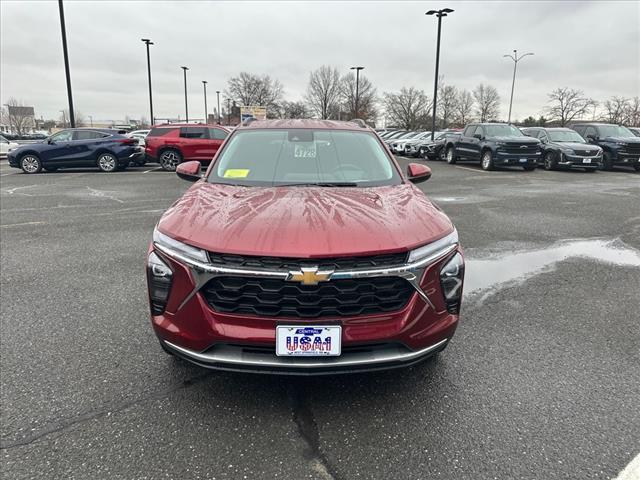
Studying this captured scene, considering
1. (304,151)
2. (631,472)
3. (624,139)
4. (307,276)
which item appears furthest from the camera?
(624,139)

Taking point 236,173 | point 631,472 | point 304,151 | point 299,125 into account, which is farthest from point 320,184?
point 631,472

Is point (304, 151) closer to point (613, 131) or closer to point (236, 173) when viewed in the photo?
point (236, 173)

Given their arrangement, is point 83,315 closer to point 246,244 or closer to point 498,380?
point 246,244

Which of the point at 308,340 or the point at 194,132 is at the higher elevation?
the point at 194,132

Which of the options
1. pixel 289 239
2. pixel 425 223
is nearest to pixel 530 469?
pixel 425 223

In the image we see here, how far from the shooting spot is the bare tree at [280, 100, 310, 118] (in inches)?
2860

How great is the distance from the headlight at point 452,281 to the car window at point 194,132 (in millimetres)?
15539

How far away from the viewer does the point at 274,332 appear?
2229 mm

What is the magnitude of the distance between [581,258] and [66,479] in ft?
19.6

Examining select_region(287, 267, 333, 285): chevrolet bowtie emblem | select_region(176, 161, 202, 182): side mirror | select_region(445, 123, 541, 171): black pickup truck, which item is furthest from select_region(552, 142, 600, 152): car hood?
select_region(287, 267, 333, 285): chevrolet bowtie emblem

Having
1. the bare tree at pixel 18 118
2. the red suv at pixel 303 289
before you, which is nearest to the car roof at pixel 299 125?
the red suv at pixel 303 289

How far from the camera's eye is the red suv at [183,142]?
54.1 ft

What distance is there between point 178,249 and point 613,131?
2114 cm

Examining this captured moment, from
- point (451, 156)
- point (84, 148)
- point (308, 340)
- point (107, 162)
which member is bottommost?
point (308, 340)
